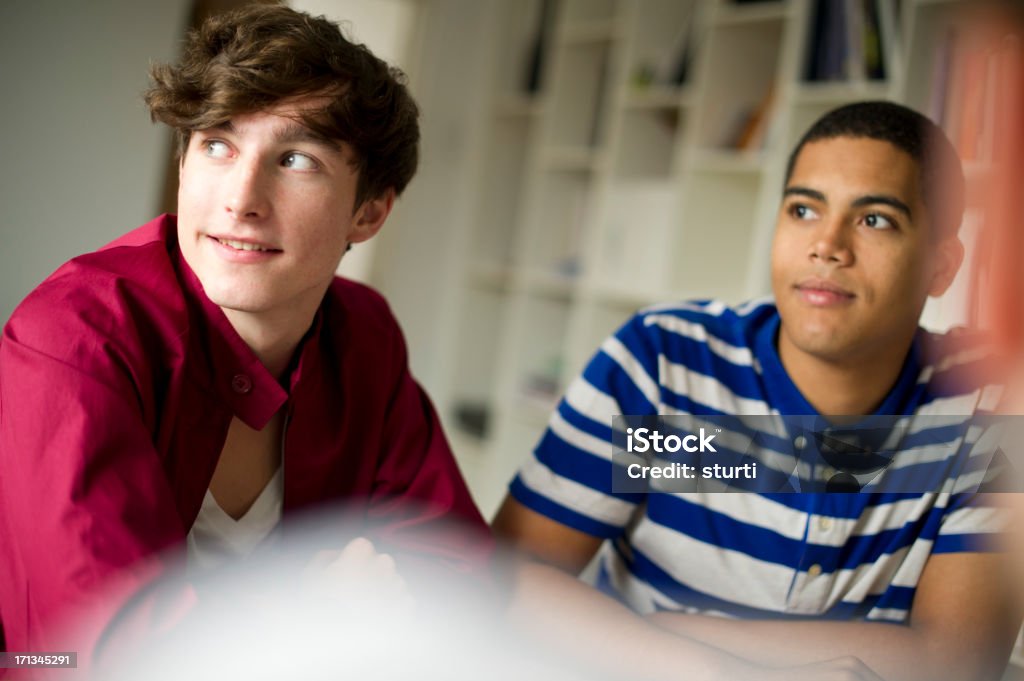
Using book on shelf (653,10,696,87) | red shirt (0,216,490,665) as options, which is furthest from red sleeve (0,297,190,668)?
book on shelf (653,10,696,87)

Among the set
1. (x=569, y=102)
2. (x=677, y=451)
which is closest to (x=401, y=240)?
(x=569, y=102)

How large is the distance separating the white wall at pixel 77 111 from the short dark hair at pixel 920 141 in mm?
1213

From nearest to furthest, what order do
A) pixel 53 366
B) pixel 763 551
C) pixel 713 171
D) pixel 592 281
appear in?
pixel 53 366, pixel 763 551, pixel 713 171, pixel 592 281

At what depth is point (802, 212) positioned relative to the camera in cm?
132

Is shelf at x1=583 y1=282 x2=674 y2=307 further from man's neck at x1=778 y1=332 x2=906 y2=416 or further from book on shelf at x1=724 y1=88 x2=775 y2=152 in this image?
man's neck at x1=778 y1=332 x2=906 y2=416

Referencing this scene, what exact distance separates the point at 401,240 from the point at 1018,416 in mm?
2933

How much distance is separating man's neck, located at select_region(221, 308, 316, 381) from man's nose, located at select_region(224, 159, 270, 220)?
0.40 ft

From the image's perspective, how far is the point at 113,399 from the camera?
2.75 ft

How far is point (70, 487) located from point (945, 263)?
1185 millimetres

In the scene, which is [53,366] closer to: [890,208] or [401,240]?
[890,208]

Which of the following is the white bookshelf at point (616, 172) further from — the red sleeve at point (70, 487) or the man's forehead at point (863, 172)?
the red sleeve at point (70, 487)

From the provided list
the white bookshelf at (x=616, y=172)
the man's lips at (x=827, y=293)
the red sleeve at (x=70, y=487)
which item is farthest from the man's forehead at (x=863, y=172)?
the white bookshelf at (x=616, y=172)

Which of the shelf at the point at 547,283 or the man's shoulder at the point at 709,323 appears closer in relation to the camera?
the man's shoulder at the point at 709,323

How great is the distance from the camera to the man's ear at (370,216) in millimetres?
1152
